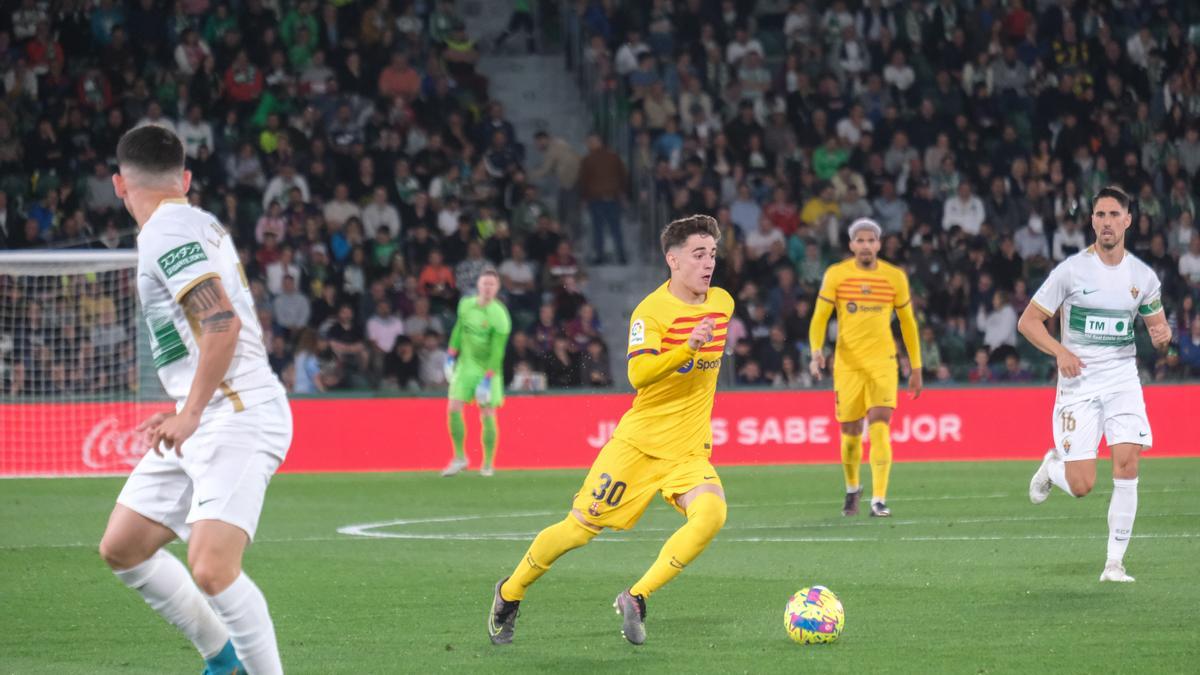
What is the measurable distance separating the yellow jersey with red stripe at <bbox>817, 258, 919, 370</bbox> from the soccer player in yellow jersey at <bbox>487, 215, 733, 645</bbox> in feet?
21.8

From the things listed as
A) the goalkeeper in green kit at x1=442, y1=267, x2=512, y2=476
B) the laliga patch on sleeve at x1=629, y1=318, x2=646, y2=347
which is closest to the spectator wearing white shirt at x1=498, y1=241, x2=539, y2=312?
the goalkeeper in green kit at x1=442, y1=267, x2=512, y2=476

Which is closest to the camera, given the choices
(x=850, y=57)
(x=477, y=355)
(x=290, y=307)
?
(x=477, y=355)

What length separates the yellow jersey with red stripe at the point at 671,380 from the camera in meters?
8.60

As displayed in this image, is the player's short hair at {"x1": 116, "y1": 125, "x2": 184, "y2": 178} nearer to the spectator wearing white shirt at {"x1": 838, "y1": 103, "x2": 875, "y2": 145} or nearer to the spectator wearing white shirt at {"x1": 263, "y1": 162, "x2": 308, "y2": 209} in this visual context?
the spectator wearing white shirt at {"x1": 263, "y1": 162, "x2": 308, "y2": 209}

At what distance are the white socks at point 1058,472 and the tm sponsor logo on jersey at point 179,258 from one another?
634cm

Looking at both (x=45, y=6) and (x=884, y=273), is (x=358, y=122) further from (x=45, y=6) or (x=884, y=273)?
(x=884, y=273)

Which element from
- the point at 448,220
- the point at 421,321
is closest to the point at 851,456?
the point at 421,321

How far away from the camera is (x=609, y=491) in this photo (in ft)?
28.3

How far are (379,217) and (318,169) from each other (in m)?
1.07

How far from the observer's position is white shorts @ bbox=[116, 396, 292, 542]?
6270mm

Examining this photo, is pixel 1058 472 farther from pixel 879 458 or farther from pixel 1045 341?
pixel 879 458

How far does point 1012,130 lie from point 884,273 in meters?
13.1

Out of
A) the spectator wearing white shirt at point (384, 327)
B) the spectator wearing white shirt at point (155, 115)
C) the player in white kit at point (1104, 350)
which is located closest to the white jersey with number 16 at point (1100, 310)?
the player in white kit at point (1104, 350)

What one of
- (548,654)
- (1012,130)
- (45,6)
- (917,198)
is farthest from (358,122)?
(548,654)
